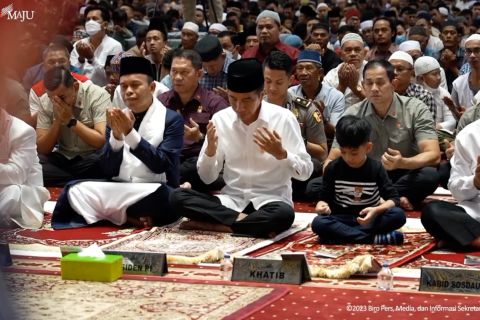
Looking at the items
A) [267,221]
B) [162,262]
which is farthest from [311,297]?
[267,221]

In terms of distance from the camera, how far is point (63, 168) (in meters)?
7.00

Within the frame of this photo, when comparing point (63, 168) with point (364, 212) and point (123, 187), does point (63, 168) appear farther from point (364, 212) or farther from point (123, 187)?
point (364, 212)

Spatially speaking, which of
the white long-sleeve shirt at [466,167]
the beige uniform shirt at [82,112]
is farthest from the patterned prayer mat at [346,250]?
the beige uniform shirt at [82,112]

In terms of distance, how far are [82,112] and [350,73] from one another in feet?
7.06

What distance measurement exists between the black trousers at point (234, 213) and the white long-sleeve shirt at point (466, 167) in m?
0.92

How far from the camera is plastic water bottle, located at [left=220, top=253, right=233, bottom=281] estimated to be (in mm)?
4223

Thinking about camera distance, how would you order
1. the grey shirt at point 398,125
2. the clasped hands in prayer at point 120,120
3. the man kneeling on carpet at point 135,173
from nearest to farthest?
1. the clasped hands in prayer at point 120,120
2. the man kneeling on carpet at point 135,173
3. the grey shirt at point 398,125

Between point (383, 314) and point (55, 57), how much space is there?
177 inches

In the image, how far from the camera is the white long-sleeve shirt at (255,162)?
5.43 meters

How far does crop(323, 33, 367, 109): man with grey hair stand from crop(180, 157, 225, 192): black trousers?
1.32 m

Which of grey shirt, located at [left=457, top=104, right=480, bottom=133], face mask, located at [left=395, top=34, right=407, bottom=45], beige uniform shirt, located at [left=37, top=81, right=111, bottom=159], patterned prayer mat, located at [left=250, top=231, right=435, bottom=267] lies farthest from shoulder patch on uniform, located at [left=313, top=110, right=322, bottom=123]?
face mask, located at [left=395, top=34, right=407, bottom=45]

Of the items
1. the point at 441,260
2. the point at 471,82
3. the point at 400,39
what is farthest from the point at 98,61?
the point at 441,260

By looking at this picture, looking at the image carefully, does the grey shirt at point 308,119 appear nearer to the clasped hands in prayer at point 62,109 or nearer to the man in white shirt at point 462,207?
the clasped hands in prayer at point 62,109

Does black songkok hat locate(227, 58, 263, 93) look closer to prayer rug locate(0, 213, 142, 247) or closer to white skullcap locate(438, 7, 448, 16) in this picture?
prayer rug locate(0, 213, 142, 247)
